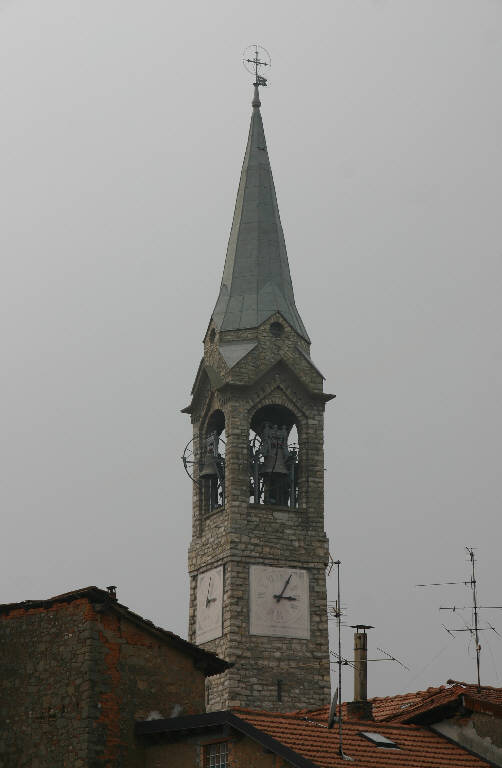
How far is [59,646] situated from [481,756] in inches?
352

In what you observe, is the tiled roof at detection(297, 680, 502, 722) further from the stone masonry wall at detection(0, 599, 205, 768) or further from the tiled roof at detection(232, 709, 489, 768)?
the stone masonry wall at detection(0, 599, 205, 768)

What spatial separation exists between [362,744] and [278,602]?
20.8 m

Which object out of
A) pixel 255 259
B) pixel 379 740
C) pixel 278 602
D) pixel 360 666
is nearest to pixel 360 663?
pixel 360 666

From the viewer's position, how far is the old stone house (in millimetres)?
29859

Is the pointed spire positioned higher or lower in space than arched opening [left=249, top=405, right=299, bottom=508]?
higher

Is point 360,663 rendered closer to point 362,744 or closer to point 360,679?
point 360,679

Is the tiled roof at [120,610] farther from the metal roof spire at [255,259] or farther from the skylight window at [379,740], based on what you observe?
the metal roof spire at [255,259]

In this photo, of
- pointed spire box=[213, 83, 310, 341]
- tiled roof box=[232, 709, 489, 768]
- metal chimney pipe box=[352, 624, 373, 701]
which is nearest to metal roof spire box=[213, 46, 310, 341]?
pointed spire box=[213, 83, 310, 341]

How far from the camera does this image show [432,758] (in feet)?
104

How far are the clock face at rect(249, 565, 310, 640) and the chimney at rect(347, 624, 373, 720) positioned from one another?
1266 centimetres

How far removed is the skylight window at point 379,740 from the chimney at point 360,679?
329 cm

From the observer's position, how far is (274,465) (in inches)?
2098

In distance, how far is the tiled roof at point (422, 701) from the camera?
33.7 m

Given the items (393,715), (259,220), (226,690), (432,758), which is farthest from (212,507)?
(432,758)
